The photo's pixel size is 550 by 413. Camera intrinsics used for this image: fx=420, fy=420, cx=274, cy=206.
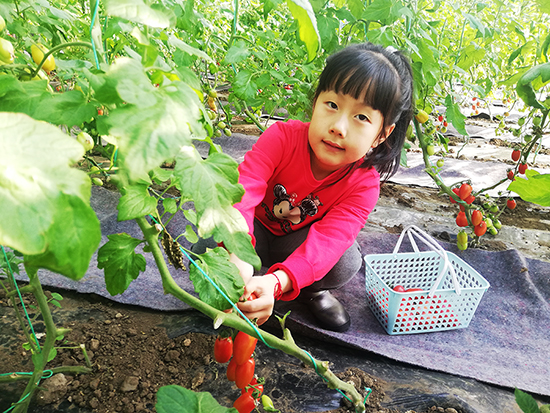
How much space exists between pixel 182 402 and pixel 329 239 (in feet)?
2.29

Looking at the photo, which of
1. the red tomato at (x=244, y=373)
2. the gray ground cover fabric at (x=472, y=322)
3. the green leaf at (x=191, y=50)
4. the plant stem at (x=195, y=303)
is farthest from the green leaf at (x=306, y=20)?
the gray ground cover fabric at (x=472, y=322)

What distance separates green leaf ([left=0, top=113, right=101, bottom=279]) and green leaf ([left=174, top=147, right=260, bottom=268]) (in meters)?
0.16

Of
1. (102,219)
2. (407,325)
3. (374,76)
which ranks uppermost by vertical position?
(374,76)

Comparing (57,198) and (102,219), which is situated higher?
(57,198)

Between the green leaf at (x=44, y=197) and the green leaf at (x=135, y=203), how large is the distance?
285mm

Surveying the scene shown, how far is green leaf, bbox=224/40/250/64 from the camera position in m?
1.24

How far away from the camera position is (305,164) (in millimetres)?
1366

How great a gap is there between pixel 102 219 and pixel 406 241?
1.31 metres

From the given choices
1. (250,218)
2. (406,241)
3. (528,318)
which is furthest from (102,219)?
(528,318)

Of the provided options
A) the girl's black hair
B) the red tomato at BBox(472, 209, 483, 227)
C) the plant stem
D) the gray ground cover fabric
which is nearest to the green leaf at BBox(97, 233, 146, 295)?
the plant stem

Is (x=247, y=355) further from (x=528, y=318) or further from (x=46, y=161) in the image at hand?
(x=528, y=318)

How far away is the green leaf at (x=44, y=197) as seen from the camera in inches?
9.3

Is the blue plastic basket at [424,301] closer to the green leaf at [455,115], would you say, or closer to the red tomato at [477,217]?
the red tomato at [477,217]

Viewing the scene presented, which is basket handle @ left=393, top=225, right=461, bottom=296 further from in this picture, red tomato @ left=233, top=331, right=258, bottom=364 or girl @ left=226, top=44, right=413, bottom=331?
red tomato @ left=233, top=331, right=258, bottom=364
